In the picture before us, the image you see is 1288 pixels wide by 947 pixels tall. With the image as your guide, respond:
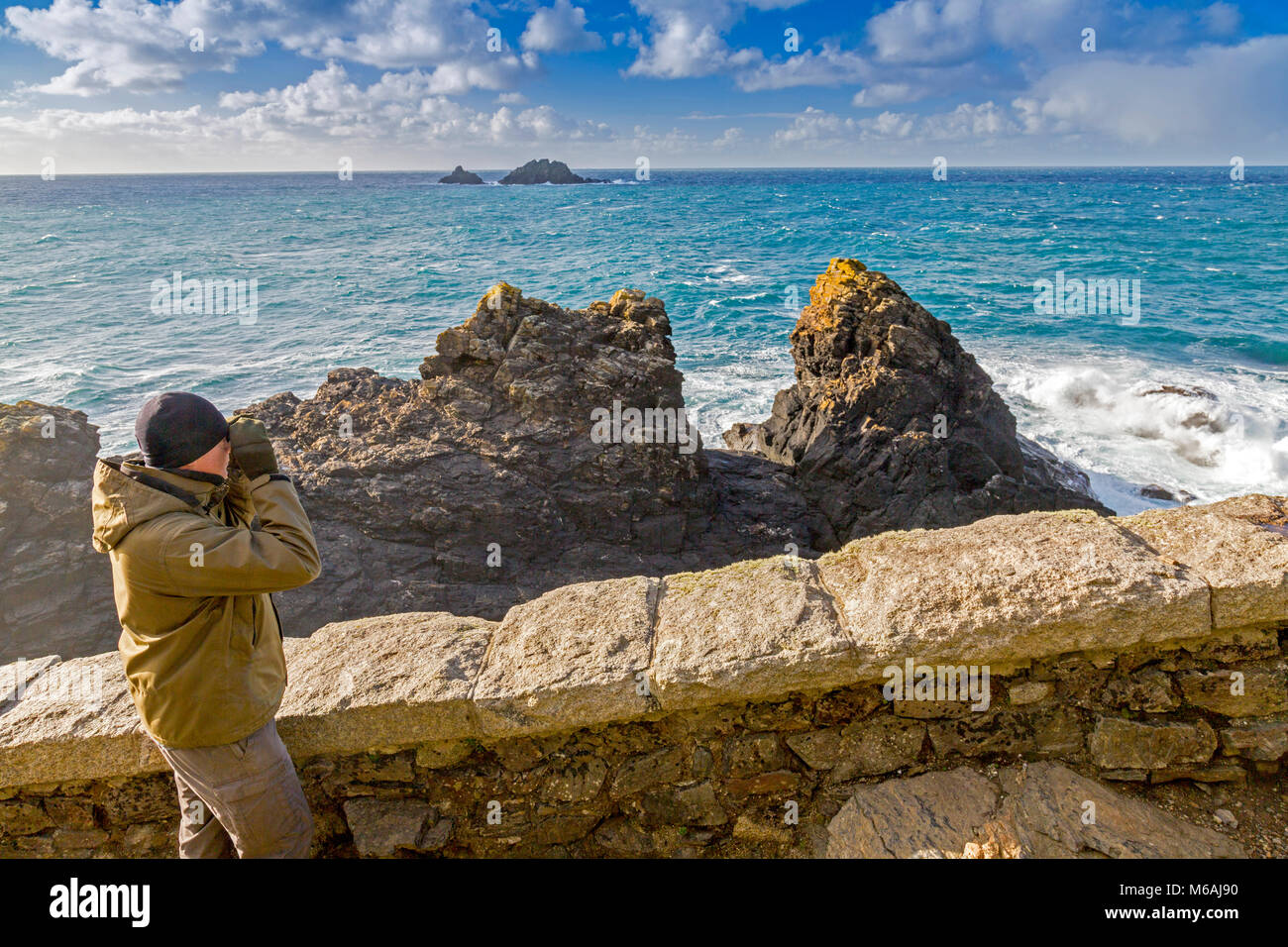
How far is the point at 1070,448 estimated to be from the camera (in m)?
15.9

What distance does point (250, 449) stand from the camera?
7.97 feet

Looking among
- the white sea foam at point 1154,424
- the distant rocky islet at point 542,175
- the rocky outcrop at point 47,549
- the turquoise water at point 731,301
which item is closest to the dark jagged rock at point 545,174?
the distant rocky islet at point 542,175

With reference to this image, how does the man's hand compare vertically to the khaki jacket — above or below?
above

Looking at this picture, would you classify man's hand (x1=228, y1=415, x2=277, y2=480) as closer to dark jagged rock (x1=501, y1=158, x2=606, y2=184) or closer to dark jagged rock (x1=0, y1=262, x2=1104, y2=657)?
dark jagged rock (x1=0, y1=262, x2=1104, y2=657)

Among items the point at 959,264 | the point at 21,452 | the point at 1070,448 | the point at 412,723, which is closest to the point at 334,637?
the point at 412,723

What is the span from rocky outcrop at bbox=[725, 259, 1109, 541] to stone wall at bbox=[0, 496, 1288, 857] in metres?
7.40

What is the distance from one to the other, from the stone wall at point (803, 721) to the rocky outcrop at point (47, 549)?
20.6ft

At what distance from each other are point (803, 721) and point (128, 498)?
2.33 m

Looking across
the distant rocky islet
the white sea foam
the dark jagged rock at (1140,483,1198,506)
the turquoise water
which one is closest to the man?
the turquoise water

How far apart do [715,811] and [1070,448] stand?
15.9 metres

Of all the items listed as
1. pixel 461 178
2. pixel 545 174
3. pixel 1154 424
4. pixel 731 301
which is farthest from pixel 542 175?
pixel 1154 424

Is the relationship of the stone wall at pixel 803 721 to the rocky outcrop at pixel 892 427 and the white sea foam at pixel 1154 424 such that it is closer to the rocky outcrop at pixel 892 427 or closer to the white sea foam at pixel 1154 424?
the rocky outcrop at pixel 892 427

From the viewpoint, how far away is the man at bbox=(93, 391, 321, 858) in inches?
83.0
